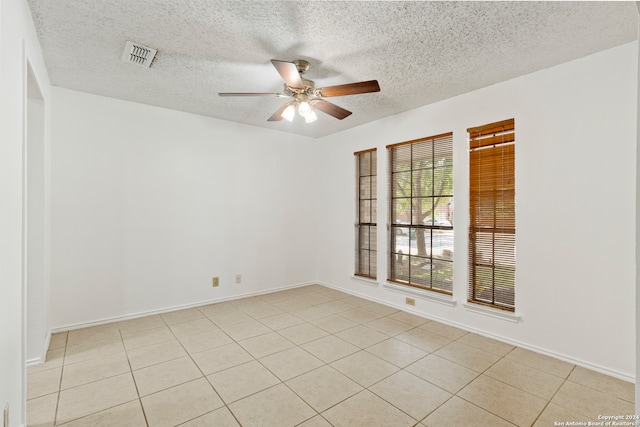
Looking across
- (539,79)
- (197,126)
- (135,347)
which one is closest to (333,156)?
(197,126)

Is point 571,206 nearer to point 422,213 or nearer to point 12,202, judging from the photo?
point 422,213

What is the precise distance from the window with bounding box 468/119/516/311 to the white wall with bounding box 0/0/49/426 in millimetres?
3713

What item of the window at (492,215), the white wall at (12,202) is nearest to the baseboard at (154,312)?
the white wall at (12,202)

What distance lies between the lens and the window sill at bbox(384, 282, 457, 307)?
11.3 ft

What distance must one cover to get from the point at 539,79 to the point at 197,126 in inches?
156

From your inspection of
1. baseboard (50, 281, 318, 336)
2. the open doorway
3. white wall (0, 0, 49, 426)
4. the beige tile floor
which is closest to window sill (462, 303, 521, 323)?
the beige tile floor

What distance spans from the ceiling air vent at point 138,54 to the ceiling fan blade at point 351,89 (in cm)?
146

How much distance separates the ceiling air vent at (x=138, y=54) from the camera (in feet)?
7.86

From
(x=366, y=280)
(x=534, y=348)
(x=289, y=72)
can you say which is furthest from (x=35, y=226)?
(x=534, y=348)

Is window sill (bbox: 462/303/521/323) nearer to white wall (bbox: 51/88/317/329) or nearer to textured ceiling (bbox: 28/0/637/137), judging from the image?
textured ceiling (bbox: 28/0/637/137)

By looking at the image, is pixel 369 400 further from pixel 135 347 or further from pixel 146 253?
pixel 146 253

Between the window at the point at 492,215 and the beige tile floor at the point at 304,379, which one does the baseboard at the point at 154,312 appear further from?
the window at the point at 492,215

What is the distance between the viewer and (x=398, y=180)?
13.6 feet

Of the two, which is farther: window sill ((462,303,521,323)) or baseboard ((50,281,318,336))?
baseboard ((50,281,318,336))
